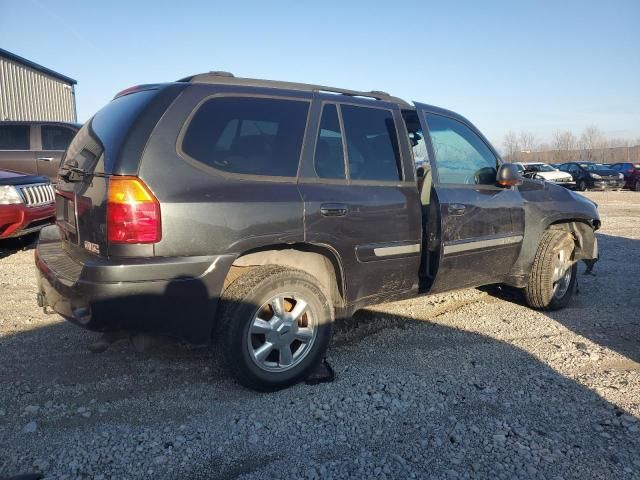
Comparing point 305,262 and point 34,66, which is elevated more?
point 34,66

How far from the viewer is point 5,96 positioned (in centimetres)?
1820

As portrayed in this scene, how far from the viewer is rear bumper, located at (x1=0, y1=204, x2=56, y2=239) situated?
225 inches

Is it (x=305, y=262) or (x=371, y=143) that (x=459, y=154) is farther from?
(x=305, y=262)

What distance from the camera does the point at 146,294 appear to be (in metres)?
2.51

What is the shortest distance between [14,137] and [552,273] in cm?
977

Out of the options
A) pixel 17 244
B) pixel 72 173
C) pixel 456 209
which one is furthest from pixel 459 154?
pixel 17 244

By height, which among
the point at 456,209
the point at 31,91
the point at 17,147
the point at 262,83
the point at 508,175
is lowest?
the point at 456,209

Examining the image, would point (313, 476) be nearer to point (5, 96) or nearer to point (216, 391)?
point (216, 391)

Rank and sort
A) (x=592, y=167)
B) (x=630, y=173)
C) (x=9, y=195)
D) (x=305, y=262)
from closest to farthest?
1. (x=305, y=262)
2. (x=9, y=195)
3. (x=630, y=173)
4. (x=592, y=167)

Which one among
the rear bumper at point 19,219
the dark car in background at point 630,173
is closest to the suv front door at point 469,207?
the rear bumper at point 19,219

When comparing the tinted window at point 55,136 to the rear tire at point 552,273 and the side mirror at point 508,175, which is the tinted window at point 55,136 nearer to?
the side mirror at point 508,175

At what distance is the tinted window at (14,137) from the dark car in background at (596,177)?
2560cm

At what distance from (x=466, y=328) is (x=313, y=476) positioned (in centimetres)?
240

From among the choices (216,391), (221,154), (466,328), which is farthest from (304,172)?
(466,328)
